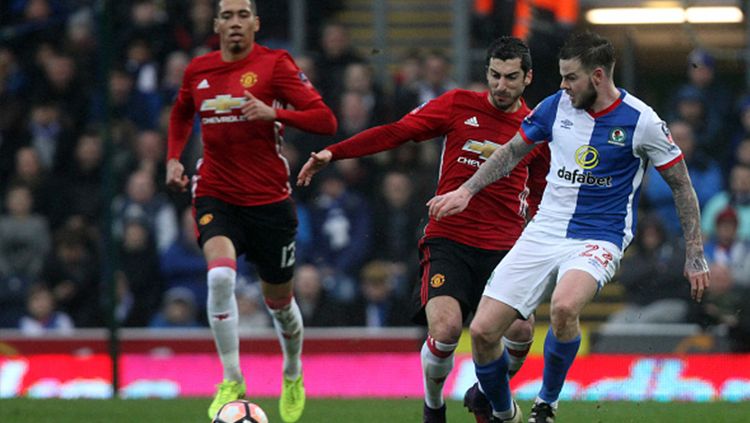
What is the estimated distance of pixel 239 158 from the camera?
9672 millimetres

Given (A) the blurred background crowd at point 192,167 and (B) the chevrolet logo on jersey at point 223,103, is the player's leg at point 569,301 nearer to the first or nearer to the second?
(B) the chevrolet logo on jersey at point 223,103

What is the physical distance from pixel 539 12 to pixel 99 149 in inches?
169

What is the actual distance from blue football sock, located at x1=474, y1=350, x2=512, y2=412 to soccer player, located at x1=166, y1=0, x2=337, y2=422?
5.69 ft

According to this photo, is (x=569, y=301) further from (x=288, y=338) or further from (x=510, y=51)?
(x=288, y=338)

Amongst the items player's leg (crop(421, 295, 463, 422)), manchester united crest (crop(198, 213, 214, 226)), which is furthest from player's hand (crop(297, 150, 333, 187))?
manchester united crest (crop(198, 213, 214, 226))

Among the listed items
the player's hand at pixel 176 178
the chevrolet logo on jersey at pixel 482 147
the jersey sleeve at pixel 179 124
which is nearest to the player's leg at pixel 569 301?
the chevrolet logo on jersey at pixel 482 147

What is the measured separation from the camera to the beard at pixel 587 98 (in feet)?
26.4

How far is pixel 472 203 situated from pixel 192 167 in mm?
5115

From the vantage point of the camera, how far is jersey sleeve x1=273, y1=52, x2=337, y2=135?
30.8 feet

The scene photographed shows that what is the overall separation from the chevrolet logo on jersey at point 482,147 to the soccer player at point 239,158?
110 cm

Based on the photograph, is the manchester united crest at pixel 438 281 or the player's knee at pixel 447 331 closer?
the player's knee at pixel 447 331

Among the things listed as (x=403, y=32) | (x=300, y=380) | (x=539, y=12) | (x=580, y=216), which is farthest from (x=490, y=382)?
(x=403, y=32)

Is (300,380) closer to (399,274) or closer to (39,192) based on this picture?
(399,274)

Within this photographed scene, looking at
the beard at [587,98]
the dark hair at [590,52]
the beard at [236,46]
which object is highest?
the dark hair at [590,52]
